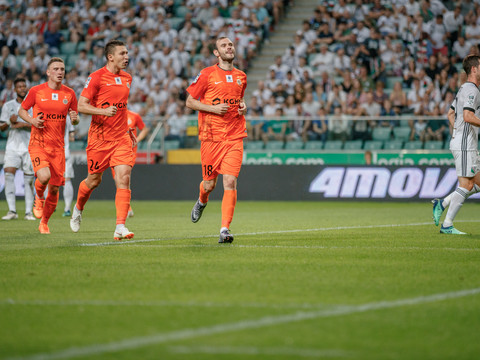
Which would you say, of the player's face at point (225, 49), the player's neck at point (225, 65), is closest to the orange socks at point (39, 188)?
the player's neck at point (225, 65)

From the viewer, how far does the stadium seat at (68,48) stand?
1198 inches

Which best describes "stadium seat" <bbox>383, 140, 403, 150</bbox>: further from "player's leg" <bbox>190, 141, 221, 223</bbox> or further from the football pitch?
"player's leg" <bbox>190, 141, 221, 223</bbox>

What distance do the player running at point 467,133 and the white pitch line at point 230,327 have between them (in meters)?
5.27

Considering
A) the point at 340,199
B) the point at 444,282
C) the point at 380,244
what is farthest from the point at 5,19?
the point at 444,282

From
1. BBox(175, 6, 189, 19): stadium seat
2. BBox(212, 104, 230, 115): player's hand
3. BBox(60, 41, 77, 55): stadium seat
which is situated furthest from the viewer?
BBox(60, 41, 77, 55): stadium seat

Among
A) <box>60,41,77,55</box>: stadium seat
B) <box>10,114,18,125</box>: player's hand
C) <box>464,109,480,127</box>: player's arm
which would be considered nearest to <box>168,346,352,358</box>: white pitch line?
<box>464,109,480,127</box>: player's arm

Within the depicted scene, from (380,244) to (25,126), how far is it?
8432 millimetres

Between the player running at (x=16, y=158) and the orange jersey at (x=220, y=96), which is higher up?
the orange jersey at (x=220, y=96)

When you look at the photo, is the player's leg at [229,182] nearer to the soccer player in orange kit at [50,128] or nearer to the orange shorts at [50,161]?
the soccer player in orange kit at [50,128]

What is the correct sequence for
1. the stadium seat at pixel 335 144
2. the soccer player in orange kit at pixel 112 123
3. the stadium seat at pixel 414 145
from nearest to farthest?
the soccer player in orange kit at pixel 112 123, the stadium seat at pixel 414 145, the stadium seat at pixel 335 144

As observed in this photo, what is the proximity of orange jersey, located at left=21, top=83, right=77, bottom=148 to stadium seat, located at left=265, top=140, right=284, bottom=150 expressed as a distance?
10.5 m

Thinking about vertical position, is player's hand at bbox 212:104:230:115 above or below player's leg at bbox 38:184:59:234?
above

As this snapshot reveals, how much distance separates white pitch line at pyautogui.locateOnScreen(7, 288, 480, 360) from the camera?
14.7ft

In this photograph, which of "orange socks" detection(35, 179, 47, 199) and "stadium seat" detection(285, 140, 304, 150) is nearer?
"orange socks" detection(35, 179, 47, 199)
